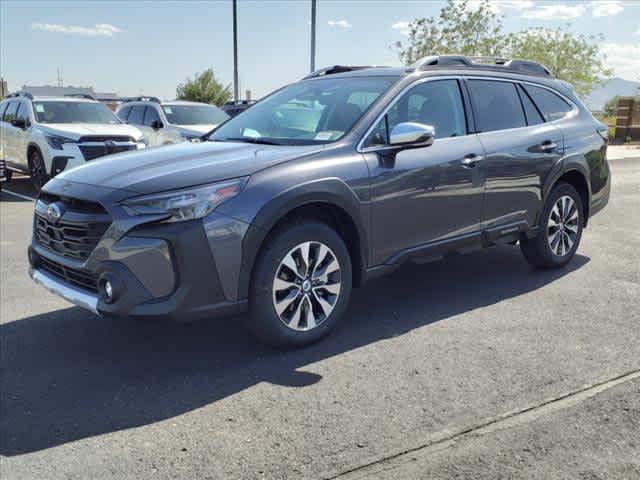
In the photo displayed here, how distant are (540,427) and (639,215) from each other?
698cm

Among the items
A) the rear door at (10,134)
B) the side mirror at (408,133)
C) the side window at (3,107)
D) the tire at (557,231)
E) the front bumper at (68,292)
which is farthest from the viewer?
the side window at (3,107)

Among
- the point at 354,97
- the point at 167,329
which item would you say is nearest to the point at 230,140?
the point at 354,97

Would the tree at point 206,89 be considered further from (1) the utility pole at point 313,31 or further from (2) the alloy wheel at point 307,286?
(2) the alloy wheel at point 307,286

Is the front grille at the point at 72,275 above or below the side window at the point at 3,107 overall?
below

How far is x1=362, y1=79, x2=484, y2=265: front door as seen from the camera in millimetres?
4332

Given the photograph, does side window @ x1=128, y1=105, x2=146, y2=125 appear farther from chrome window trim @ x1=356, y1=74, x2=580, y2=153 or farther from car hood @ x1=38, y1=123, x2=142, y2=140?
chrome window trim @ x1=356, y1=74, x2=580, y2=153

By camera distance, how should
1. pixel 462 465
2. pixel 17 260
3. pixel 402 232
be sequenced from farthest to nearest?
1. pixel 17 260
2. pixel 402 232
3. pixel 462 465

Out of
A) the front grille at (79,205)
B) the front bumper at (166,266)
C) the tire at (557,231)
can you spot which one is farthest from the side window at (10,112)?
the tire at (557,231)

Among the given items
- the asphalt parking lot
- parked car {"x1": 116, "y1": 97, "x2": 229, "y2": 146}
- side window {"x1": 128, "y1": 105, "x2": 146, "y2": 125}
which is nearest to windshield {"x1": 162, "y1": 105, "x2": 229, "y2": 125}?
parked car {"x1": 116, "y1": 97, "x2": 229, "y2": 146}

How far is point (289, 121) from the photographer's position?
15.8 ft

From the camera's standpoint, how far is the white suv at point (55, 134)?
11.3 metres

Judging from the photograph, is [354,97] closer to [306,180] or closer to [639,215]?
[306,180]

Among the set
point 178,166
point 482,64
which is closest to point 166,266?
point 178,166

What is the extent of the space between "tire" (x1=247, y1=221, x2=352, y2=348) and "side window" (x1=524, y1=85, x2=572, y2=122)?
268 cm
